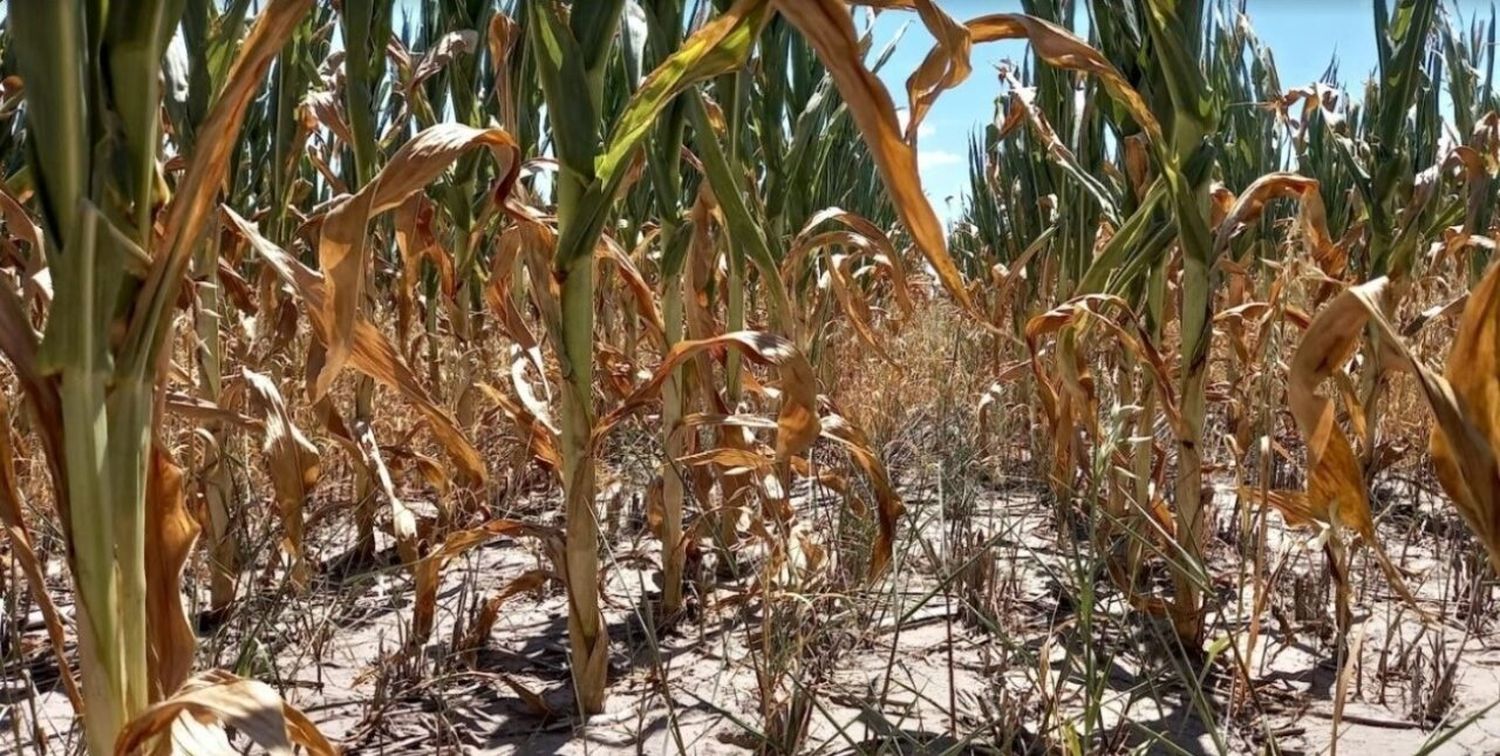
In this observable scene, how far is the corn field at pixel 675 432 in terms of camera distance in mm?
831

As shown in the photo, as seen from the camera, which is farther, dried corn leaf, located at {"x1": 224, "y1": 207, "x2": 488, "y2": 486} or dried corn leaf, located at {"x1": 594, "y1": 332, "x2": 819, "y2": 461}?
dried corn leaf, located at {"x1": 594, "y1": 332, "x2": 819, "y2": 461}

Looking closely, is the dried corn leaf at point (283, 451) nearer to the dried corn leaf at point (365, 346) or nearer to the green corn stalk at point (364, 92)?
the dried corn leaf at point (365, 346)

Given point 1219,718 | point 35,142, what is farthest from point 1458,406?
point 35,142

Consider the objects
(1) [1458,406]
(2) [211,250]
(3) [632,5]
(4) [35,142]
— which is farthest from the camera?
(3) [632,5]

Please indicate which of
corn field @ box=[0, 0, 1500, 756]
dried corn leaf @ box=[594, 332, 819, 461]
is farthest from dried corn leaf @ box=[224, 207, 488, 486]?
dried corn leaf @ box=[594, 332, 819, 461]

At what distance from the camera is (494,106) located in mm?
2963

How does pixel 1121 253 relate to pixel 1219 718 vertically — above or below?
above

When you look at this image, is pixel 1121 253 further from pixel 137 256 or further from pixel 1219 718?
pixel 137 256

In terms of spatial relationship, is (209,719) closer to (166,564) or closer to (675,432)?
(166,564)

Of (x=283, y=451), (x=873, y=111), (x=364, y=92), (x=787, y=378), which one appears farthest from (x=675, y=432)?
(x=873, y=111)

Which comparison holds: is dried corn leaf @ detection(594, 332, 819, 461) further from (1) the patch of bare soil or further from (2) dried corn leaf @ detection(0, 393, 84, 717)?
(2) dried corn leaf @ detection(0, 393, 84, 717)

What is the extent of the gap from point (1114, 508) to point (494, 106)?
68.4 inches

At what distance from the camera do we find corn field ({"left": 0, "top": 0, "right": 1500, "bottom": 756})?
83 centimetres

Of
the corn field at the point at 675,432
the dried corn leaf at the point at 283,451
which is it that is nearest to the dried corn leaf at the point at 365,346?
the corn field at the point at 675,432
